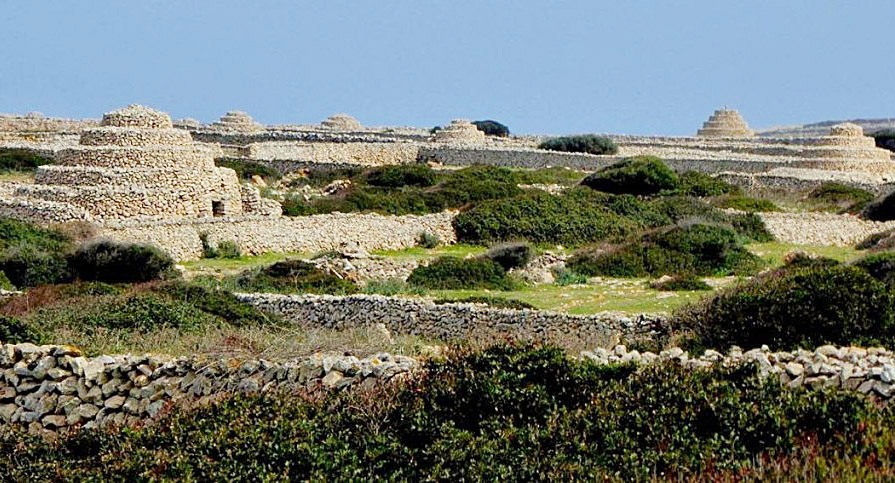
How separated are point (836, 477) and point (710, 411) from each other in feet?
5.14

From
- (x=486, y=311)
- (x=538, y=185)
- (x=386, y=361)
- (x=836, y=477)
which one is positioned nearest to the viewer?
(x=836, y=477)

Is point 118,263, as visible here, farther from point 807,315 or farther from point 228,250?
point 807,315

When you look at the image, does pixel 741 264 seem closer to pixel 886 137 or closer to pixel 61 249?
pixel 61 249

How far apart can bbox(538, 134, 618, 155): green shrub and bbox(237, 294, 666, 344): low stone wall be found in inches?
1618

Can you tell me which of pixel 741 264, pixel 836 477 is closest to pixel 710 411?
pixel 836 477

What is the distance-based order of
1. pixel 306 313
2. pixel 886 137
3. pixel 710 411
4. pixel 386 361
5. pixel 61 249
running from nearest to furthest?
pixel 710 411 → pixel 386 361 → pixel 306 313 → pixel 61 249 → pixel 886 137

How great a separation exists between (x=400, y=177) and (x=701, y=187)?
352 inches

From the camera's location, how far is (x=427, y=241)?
29250mm

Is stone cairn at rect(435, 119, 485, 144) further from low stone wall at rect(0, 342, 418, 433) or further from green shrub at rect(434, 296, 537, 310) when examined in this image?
low stone wall at rect(0, 342, 418, 433)

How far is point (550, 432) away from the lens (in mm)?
8641

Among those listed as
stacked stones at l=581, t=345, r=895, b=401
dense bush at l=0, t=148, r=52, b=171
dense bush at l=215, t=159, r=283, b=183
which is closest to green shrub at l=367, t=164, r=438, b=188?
dense bush at l=215, t=159, r=283, b=183

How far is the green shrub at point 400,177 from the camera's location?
132 ft

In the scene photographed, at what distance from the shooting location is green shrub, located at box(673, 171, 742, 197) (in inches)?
1524

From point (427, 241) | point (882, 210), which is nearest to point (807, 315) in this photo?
point (427, 241)
